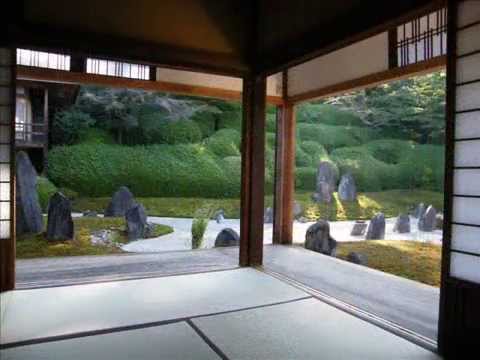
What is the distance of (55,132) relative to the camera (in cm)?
1016

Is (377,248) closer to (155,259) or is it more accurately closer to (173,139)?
(155,259)

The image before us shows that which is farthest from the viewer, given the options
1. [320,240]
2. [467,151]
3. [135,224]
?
[135,224]

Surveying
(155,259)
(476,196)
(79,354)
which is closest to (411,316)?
(476,196)

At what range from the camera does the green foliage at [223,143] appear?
1128 cm

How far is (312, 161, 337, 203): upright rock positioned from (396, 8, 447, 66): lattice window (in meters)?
7.44

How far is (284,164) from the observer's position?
5.26 metres

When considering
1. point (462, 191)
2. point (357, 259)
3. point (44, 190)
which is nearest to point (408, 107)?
point (357, 259)

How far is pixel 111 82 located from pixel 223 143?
731cm

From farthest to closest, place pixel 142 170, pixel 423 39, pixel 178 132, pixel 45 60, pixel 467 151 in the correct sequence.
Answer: pixel 178 132, pixel 142 170, pixel 45 60, pixel 423 39, pixel 467 151

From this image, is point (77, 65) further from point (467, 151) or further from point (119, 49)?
point (467, 151)

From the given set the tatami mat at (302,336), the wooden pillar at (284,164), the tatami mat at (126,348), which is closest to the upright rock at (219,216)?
the wooden pillar at (284,164)

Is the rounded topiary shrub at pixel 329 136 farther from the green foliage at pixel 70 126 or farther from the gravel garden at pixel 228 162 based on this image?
the green foliage at pixel 70 126

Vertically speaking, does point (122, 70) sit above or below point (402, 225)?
above

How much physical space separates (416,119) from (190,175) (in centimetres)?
669
